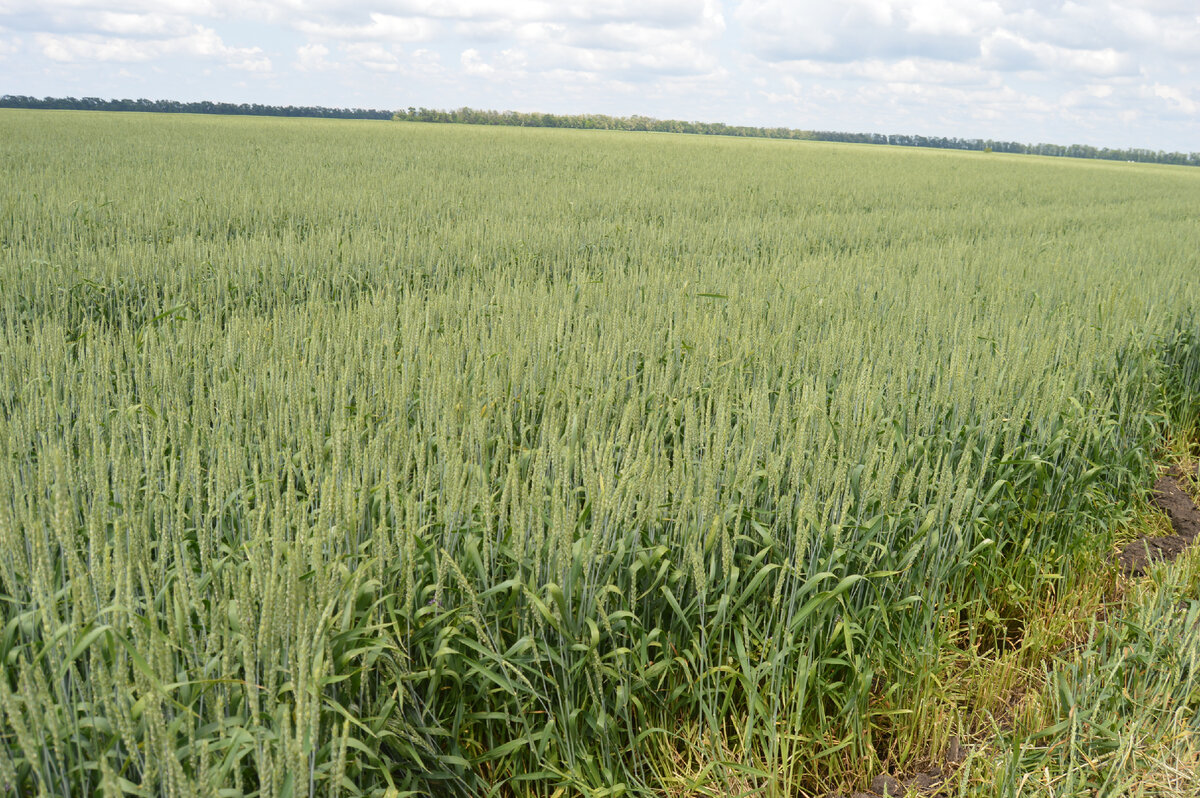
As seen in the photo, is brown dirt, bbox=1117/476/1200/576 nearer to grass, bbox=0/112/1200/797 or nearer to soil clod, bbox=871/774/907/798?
grass, bbox=0/112/1200/797

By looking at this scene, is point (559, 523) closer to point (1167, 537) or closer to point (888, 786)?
point (888, 786)

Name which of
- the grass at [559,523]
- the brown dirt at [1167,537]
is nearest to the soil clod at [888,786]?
the grass at [559,523]

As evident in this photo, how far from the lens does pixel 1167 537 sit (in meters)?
4.09

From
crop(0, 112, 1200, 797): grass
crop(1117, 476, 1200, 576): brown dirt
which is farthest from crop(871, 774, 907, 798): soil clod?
crop(1117, 476, 1200, 576): brown dirt

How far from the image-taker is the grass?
5.12 feet

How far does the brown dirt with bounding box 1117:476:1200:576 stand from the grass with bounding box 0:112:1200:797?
0.23 meters

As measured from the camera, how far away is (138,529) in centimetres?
175

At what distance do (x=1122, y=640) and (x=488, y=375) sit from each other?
2.64 m

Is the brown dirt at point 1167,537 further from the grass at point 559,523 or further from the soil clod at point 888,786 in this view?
the soil clod at point 888,786

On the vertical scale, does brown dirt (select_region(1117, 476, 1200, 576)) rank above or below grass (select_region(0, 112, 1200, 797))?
below

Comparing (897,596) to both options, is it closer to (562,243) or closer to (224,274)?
(224,274)

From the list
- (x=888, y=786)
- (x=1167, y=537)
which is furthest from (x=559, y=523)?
(x=1167, y=537)

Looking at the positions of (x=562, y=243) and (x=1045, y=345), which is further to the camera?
(x=562, y=243)

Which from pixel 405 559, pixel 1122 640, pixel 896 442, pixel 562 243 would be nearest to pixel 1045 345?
pixel 896 442
